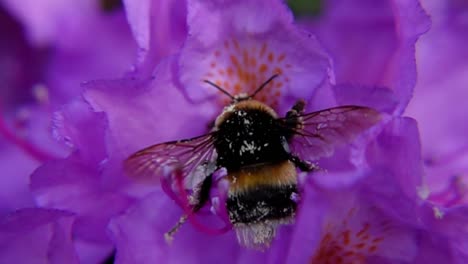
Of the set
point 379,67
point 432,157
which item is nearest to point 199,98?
point 379,67

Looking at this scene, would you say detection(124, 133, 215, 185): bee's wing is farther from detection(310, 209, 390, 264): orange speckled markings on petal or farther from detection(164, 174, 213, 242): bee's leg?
detection(310, 209, 390, 264): orange speckled markings on petal

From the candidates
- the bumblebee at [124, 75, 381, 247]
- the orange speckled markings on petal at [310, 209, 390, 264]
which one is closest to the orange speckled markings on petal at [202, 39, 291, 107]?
the bumblebee at [124, 75, 381, 247]

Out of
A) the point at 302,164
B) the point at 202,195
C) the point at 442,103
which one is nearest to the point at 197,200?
the point at 202,195

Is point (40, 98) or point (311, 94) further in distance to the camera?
point (40, 98)

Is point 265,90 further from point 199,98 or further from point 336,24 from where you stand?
point 336,24

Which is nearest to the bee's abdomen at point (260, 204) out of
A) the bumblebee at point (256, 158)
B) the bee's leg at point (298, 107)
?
the bumblebee at point (256, 158)

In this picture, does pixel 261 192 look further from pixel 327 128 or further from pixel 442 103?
pixel 442 103

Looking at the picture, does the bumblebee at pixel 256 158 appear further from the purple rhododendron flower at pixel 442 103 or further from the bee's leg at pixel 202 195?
the purple rhododendron flower at pixel 442 103
